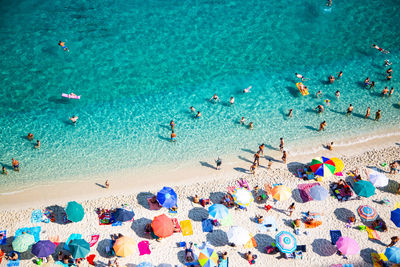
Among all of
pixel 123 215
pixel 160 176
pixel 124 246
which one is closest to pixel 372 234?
pixel 160 176

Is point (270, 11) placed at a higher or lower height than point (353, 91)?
higher

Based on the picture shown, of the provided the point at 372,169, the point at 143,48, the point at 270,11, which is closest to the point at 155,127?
the point at 143,48

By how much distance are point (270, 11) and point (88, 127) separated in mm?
25481

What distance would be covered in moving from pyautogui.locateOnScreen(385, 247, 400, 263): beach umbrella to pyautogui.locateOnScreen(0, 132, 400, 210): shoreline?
893 cm

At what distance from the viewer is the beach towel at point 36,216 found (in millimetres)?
24359

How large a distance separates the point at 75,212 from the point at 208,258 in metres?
8.96

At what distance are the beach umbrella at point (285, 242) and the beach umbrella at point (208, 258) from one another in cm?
388

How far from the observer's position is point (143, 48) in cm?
3894

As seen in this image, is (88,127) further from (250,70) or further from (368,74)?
(368,74)

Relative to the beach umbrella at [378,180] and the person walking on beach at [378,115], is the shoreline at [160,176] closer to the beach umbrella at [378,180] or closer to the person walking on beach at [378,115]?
the person walking on beach at [378,115]

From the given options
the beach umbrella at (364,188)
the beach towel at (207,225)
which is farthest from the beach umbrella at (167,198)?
the beach umbrella at (364,188)

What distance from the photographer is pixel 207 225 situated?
24219 mm

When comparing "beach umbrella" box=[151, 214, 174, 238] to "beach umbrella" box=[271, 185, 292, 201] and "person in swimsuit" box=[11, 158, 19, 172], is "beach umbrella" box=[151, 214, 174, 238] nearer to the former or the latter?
"beach umbrella" box=[271, 185, 292, 201]

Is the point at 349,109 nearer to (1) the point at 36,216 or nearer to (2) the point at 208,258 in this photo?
(2) the point at 208,258
